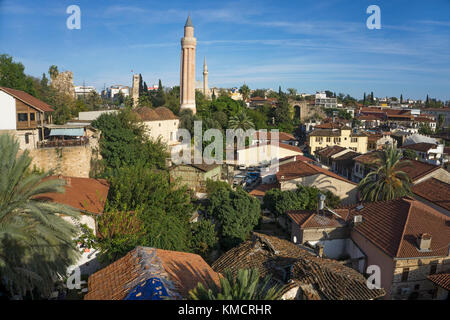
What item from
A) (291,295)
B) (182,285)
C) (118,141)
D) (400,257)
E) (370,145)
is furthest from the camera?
(370,145)

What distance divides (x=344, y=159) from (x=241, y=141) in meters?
15.2

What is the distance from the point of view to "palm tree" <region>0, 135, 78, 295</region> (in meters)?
8.38

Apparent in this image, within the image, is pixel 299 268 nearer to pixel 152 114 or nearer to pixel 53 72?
pixel 152 114

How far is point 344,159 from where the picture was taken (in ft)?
127

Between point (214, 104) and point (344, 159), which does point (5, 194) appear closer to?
point (344, 159)

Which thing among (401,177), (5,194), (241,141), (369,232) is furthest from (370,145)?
(5,194)

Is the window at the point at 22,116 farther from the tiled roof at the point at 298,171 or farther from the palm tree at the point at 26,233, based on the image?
the tiled roof at the point at 298,171

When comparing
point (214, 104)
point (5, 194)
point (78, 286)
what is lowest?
point (78, 286)

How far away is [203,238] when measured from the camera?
16.9m

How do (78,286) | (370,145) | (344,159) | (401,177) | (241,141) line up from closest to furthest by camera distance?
(78,286) < (401,177) < (344,159) < (241,141) < (370,145)

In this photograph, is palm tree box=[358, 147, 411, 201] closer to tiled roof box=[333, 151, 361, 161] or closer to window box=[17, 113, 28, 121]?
tiled roof box=[333, 151, 361, 161]

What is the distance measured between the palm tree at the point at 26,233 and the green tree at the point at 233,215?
9677 mm

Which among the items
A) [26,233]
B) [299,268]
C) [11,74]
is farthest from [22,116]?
[299,268]

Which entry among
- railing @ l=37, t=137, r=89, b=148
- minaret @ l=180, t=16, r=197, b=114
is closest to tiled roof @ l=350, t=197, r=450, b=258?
railing @ l=37, t=137, r=89, b=148
